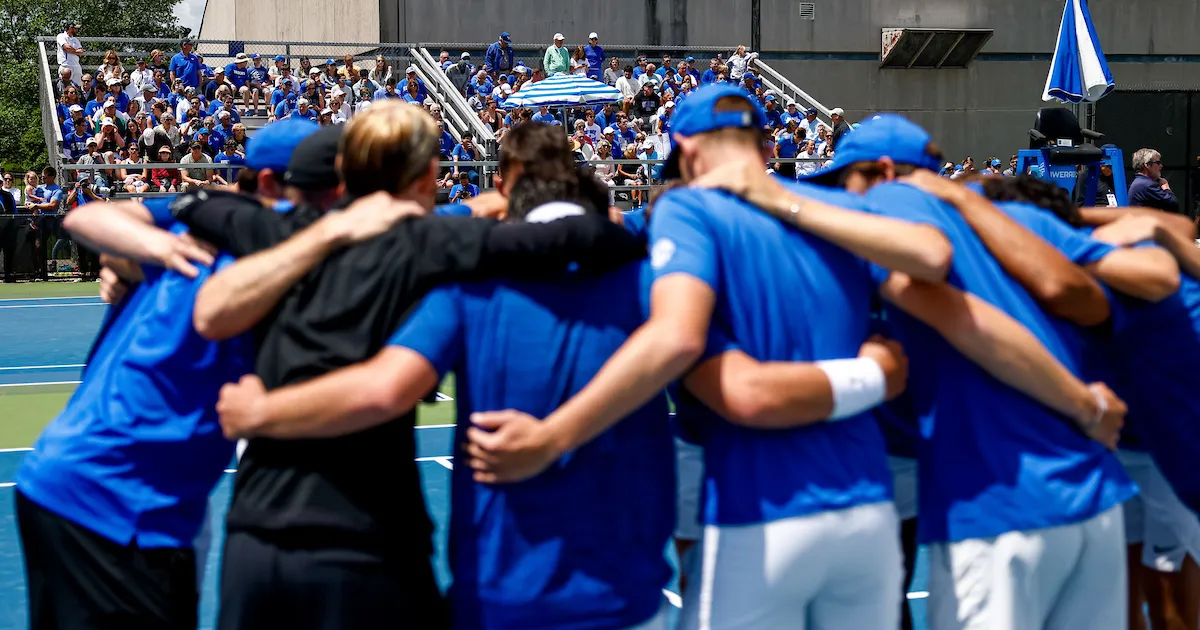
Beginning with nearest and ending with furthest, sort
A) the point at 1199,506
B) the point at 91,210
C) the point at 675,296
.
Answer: the point at 675,296
the point at 91,210
the point at 1199,506

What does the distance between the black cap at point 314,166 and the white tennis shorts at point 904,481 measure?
212 centimetres

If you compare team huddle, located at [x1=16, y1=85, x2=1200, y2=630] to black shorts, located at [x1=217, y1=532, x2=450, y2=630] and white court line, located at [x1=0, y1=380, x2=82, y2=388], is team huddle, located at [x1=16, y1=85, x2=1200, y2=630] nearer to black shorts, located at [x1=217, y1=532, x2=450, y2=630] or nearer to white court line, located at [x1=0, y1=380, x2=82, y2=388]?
black shorts, located at [x1=217, y1=532, x2=450, y2=630]

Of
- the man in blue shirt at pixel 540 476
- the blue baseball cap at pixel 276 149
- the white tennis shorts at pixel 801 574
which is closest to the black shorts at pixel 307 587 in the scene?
the man in blue shirt at pixel 540 476

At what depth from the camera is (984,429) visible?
10.6 feet

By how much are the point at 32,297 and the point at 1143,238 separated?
20.6 m

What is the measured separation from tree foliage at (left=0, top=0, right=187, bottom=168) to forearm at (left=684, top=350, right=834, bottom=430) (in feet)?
203

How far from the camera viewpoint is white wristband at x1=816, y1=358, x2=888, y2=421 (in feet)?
9.75

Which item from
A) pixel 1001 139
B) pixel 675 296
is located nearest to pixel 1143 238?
pixel 675 296

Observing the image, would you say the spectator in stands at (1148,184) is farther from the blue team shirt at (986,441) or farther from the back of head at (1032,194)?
the blue team shirt at (986,441)

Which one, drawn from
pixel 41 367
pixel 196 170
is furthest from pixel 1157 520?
pixel 196 170

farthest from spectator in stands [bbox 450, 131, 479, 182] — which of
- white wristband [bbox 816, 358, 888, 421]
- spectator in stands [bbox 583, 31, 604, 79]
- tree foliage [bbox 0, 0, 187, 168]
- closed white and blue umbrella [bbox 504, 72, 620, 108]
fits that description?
tree foliage [bbox 0, 0, 187, 168]

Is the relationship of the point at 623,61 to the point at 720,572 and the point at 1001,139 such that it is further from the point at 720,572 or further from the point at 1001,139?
the point at 720,572

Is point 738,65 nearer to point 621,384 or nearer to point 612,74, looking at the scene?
point 612,74

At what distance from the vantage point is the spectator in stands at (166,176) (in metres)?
23.2
